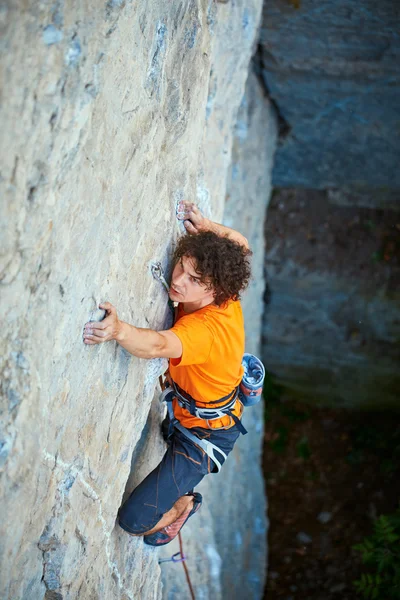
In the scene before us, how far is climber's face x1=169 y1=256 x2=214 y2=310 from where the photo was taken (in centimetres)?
269

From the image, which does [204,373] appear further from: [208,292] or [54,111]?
[54,111]

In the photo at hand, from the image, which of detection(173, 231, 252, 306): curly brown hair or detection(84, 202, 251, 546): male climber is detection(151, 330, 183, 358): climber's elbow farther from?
detection(173, 231, 252, 306): curly brown hair

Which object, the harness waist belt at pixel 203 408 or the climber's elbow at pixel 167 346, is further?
the harness waist belt at pixel 203 408

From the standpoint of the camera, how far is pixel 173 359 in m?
2.63

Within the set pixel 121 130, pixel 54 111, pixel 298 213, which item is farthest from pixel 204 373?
pixel 298 213

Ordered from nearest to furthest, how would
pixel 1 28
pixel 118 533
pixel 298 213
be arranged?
pixel 1 28, pixel 118 533, pixel 298 213

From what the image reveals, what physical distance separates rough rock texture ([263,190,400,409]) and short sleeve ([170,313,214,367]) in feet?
14.1

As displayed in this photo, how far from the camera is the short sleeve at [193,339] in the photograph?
260 centimetres

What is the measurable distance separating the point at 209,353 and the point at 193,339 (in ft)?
0.47

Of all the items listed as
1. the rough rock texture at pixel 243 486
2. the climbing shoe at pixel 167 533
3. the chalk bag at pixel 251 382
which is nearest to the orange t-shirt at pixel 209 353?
the chalk bag at pixel 251 382

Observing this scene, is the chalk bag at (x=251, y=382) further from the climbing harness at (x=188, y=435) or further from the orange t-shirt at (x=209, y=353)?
the climbing harness at (x=188, y=435)

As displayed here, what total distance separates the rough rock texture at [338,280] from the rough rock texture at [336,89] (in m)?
0.32

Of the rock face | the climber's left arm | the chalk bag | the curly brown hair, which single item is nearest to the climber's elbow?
the climber's left arm

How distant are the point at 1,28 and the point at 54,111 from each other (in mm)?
A: 270
